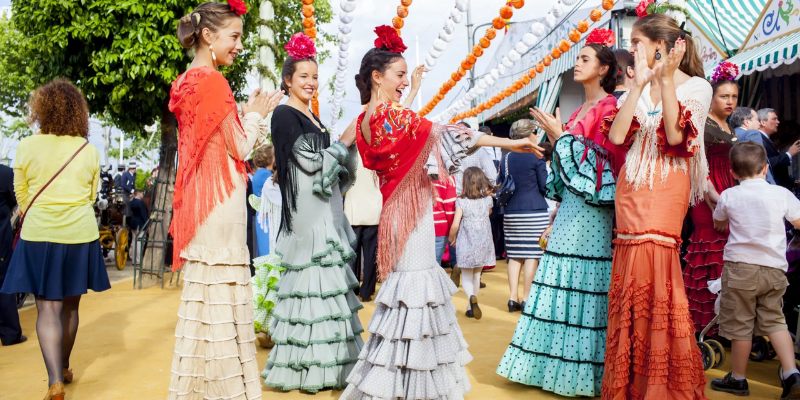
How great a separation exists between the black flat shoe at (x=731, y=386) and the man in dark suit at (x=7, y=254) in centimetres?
587

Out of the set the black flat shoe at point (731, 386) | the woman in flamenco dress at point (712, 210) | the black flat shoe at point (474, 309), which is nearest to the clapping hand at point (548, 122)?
the woman in flamenco dress at point (712, 210)

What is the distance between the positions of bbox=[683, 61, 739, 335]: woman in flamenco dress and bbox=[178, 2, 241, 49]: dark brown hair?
3.56 metres

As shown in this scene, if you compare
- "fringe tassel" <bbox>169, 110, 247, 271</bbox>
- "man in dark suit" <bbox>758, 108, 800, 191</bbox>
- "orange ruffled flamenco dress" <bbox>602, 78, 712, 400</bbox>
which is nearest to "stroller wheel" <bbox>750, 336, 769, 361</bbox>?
"man in dark suit" <bbox>758, 108, 800, 191</bbox>

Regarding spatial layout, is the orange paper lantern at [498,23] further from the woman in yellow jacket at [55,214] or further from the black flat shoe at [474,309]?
the woman in yellow jacket at [55,214]

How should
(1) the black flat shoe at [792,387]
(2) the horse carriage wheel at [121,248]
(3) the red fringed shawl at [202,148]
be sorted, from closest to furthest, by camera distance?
(3) the red fringed shawl at [202,148] → (1) the black flat shoe at [792,387] → (2) the horse carriage wheel at [121,248]

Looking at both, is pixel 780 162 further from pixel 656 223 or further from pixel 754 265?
pixel 656 223

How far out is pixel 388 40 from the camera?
3.98m

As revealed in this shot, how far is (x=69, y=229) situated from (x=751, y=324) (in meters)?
4.47

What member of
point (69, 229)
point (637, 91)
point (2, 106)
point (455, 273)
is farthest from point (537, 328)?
point (2, 106)

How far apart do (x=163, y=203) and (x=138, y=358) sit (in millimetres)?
5187

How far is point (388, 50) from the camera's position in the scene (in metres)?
4.01

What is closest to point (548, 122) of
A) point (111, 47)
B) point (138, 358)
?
point (138, 358)

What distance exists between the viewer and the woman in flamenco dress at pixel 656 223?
11.8 ft

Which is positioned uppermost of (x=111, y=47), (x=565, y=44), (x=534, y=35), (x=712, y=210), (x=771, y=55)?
(x=565, y=44)
